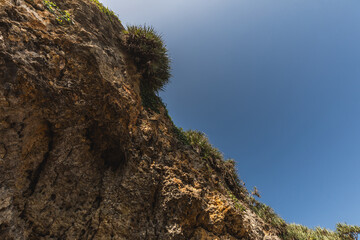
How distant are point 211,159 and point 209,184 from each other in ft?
7.32

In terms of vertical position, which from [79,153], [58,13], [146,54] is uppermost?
[146,54]

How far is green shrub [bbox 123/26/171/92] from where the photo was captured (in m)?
7.70

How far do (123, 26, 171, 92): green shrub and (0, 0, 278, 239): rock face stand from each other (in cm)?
165

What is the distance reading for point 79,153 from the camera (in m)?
4.89

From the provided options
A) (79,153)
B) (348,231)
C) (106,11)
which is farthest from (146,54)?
(348,231)

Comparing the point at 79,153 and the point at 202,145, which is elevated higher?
the point at 202,145

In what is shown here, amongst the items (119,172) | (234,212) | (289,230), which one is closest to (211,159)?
(234,212)

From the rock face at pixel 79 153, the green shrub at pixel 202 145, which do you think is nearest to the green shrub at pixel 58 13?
the rock face at pixel 79 153

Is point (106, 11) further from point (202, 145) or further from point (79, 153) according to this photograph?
point (202, 145)

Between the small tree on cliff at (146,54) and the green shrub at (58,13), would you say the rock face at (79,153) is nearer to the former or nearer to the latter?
the green shrub at (58,13)

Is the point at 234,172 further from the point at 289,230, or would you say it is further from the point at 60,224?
the point at 60,224

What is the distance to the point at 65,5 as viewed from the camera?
613 cm

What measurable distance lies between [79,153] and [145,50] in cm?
546

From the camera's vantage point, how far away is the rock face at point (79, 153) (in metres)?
3.75
